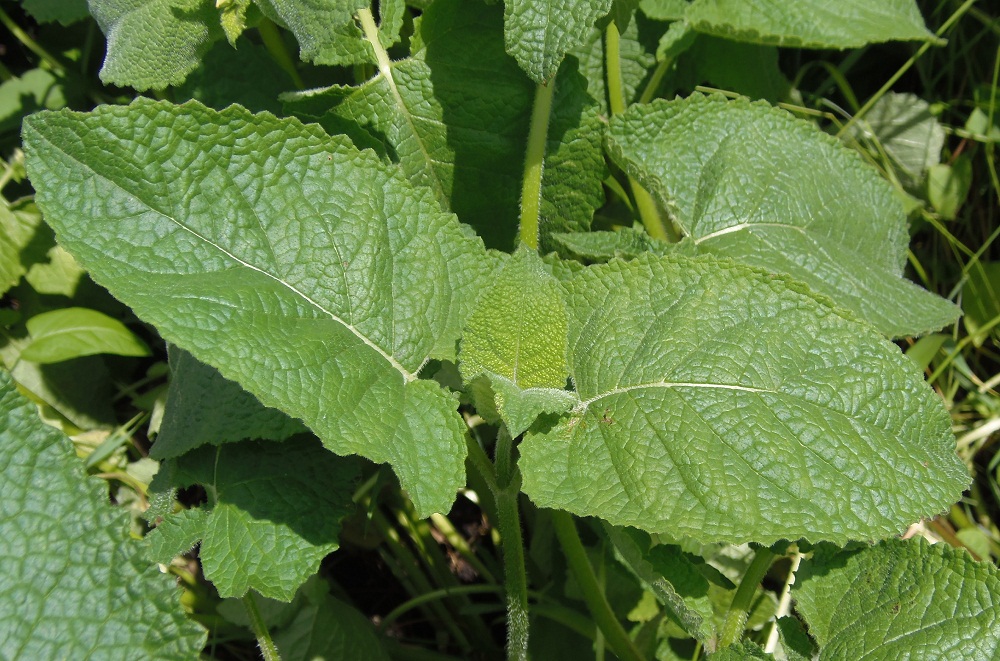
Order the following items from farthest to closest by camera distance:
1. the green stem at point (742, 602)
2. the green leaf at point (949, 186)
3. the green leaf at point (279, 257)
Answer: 1. the green leaf at point (949, 186)
2. the green stem at point (742, 602)
3. the green leaf at point (279, 257)

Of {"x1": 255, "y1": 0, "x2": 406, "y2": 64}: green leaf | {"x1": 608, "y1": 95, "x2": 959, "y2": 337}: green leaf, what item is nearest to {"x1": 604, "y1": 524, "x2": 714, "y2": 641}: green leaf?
{"x1": 608, "y1": 95, "x2": 959, "y2": 337}: green leaf

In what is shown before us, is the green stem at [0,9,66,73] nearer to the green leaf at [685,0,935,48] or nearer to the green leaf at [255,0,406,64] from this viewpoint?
the green leaf at [255,0,406,64]

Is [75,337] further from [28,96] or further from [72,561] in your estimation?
[72,561]

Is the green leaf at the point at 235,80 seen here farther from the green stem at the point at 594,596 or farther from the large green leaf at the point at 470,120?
the green stem at the point at 594,596

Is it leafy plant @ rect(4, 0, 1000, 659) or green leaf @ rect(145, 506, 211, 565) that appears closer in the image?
leafy plant @ rect(4, 0, 1000, 659)

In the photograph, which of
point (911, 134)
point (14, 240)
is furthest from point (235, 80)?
point (911, 134)

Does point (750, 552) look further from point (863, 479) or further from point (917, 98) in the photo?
point (917, 98)

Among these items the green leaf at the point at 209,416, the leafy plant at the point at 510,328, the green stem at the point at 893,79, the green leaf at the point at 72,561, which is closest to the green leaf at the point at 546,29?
the leafy plant at the point at 510,328
